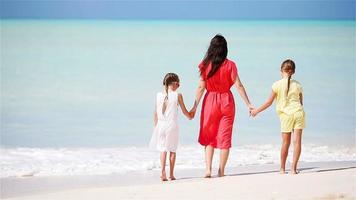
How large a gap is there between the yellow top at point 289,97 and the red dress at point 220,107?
468 mm

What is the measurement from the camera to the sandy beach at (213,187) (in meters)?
6.94

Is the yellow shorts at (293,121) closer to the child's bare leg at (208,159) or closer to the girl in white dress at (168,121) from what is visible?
the child's bare leg at (208,159)

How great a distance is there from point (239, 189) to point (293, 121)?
117 cm

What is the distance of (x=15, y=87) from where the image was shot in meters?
17.8

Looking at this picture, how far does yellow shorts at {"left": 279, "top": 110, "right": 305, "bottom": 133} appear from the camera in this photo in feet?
26.1

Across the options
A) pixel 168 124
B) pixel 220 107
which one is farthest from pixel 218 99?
pixel 168 124

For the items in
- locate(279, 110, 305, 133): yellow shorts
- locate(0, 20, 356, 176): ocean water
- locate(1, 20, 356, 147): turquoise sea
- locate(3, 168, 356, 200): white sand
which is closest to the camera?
locate(3, 168, 356, 200): white sand

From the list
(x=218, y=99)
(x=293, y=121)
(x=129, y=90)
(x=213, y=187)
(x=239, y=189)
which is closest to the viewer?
(x=239, y=189)

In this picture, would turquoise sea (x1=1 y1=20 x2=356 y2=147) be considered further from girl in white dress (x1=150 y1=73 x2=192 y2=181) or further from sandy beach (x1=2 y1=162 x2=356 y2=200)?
girl in white dress (x1=150 y1=73 x2=192 y2=181)

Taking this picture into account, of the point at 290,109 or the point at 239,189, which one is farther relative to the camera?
the point at 290,109

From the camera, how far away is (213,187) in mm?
7285

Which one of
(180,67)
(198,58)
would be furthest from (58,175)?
(198,58)

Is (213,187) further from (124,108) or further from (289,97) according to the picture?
(124,108)

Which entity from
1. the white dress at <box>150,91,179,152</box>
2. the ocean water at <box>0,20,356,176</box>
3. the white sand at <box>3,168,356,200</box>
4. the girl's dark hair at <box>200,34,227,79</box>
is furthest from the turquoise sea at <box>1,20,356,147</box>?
the white sand at <box>3,168,356,200</box>
